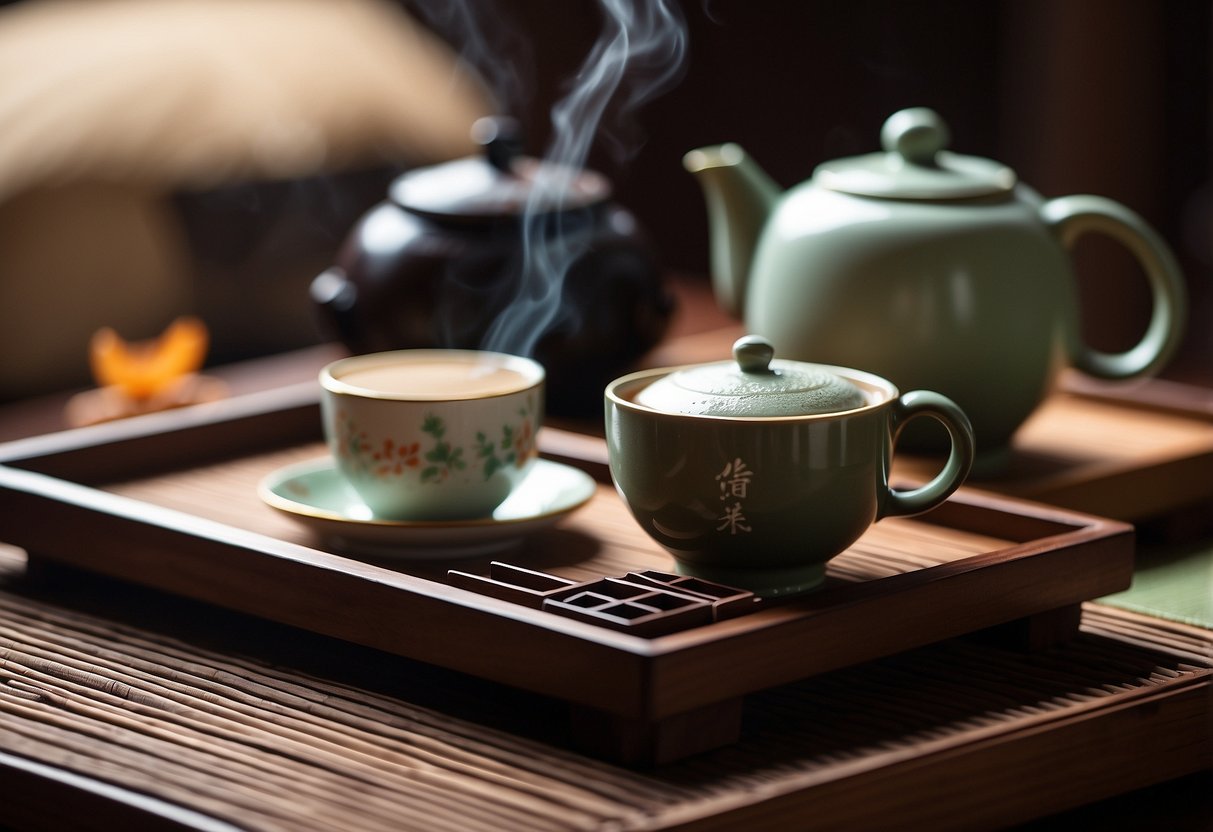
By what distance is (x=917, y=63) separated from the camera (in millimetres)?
2305

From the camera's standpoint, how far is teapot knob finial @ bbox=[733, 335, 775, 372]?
2.47 feet

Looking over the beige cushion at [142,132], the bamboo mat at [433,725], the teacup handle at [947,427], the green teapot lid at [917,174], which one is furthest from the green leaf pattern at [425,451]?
the beige cushion at [142,132]

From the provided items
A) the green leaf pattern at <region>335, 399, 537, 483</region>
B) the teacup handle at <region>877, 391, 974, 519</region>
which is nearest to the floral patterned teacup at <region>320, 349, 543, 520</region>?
the green leaf pattern at <region>335, 399, 537, 483</region>

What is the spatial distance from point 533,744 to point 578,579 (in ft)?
0.49

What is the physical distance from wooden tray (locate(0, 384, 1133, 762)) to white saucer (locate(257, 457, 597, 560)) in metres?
0.01

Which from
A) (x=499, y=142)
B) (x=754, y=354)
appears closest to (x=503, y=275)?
(x=499, y=142)

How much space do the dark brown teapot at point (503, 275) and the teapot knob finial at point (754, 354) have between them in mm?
407

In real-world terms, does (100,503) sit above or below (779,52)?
below

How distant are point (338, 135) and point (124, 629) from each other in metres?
1.48

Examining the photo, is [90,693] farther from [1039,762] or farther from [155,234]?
[155,234]

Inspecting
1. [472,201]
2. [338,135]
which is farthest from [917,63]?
[472,201]

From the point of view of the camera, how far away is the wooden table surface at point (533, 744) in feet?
2.06

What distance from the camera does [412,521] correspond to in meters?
0.85

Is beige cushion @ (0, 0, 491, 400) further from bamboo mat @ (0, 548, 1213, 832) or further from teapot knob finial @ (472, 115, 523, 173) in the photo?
bamboo mat @ (0, 548, 1213, 832)
